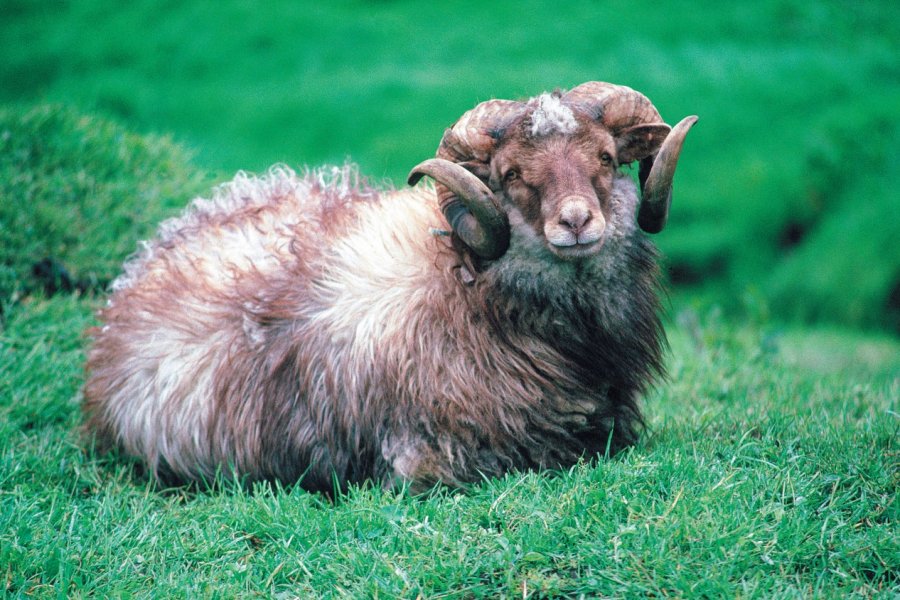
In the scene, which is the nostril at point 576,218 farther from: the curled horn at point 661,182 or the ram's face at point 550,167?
the curled horn at point 661,182

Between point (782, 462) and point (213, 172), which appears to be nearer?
point (782, 462)

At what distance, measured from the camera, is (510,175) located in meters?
4.57

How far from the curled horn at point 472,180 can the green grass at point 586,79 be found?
7639 mm

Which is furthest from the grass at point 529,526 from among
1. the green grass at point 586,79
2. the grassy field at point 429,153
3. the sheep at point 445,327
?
the green grass at point 586,79

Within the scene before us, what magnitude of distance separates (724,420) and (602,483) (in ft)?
4.47

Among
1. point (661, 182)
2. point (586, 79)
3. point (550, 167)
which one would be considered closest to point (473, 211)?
point (550, 167)

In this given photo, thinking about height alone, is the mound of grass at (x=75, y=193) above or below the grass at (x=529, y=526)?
above

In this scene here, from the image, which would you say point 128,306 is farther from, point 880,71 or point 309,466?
point 880,71

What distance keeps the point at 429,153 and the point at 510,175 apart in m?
8.46

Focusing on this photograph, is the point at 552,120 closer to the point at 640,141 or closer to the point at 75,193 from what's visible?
the point at 640,141

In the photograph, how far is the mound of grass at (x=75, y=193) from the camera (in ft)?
23.1

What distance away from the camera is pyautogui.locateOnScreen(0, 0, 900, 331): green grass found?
41.7ft

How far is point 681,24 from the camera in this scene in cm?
1491

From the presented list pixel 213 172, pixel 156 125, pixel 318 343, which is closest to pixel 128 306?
pixel 318 343
